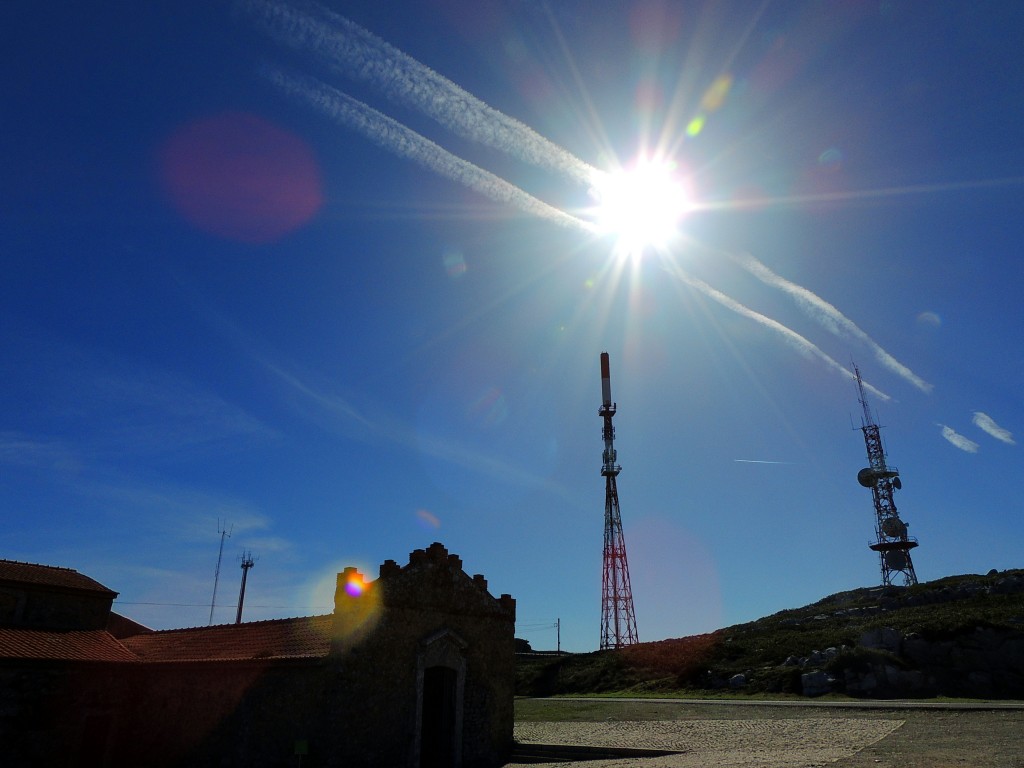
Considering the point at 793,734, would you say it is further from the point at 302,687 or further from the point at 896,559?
the point at 896,559

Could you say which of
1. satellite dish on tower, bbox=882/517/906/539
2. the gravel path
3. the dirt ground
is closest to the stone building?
the gravel path

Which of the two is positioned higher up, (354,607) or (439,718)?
(354,607)

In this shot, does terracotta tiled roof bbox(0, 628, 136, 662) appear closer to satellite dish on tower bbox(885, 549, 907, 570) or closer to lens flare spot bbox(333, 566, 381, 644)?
lens flare spot bbox(333, 566, 381, 644)

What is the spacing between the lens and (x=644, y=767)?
16453mm

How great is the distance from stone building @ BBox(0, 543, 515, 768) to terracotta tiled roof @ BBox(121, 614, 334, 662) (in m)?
0.09

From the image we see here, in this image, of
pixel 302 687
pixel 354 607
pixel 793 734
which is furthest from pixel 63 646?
pixel 793 734

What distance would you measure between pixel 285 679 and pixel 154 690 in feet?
20.4

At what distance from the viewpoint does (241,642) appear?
22.5m

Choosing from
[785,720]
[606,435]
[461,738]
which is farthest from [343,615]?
[606,435]

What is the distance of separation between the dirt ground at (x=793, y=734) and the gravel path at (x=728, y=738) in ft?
0.09

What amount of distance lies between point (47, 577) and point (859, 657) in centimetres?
3794

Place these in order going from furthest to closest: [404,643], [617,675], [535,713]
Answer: [617,675] < [535,713] < [404,643]

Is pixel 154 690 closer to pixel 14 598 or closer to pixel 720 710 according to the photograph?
pixel 14 598

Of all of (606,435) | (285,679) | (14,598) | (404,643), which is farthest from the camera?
(606,435)
